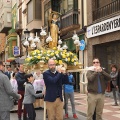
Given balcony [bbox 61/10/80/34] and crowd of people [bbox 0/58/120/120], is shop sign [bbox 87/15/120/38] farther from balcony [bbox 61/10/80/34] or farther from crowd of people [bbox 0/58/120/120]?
crowd of people [bbox 0/58/120/120]

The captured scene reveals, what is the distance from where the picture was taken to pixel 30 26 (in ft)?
98.3

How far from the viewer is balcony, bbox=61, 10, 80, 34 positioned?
781 inches

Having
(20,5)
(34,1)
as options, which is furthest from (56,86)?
(20,5)

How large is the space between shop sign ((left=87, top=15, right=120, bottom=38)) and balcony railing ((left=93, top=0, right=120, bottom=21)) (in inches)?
25.4

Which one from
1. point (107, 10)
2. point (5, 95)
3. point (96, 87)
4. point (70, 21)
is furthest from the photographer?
point (70, 21)

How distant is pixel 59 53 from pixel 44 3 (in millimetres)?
18936

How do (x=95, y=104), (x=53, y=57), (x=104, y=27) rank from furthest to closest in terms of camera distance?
(x=104, y=27)
(x=53, y=57)
(x=95, y=104)

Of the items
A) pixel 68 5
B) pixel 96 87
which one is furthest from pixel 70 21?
pixel 96 87

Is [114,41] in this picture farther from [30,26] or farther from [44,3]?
[30,26]

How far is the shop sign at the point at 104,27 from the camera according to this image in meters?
14.8

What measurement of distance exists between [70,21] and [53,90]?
1398cm

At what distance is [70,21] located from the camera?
66.5ft

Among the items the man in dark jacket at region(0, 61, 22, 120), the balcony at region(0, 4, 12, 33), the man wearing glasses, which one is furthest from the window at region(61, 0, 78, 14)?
the balcony at region(0, 4, 12, 33)

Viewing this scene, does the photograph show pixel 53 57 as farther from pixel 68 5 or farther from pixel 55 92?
pixel 68 5
